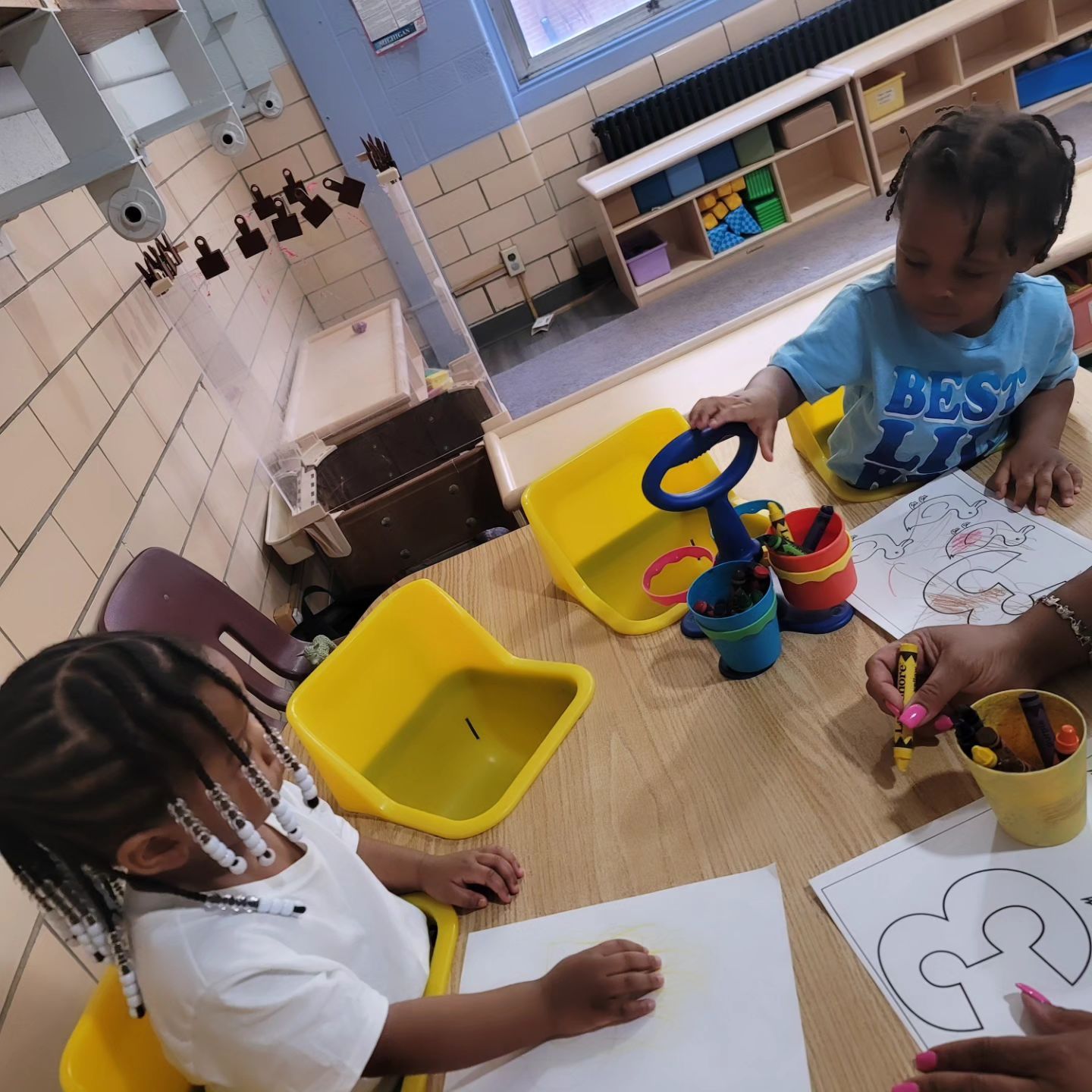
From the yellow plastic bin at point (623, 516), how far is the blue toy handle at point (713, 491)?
0.74ft

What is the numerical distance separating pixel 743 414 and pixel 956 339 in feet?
Answer: 1.02

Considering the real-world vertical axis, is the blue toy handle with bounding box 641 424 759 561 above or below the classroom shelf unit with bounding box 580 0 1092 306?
above

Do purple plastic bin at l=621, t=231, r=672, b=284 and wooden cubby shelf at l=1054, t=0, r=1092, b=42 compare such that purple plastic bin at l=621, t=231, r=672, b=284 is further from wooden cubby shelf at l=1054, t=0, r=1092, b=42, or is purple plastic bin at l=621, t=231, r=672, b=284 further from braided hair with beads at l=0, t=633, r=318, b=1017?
braided hair with beads at l=0, t=633, r=318, b=1017

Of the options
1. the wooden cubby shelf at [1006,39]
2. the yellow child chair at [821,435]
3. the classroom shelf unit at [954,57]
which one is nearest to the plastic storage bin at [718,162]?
the classroom shelf unit at [954,57]

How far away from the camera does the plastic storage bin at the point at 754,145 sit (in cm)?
346

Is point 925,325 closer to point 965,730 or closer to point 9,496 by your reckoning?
point 965,730

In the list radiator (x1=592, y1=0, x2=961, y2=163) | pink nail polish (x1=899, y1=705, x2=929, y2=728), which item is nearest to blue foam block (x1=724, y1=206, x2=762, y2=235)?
radiator (x1=592, y1=0, x2=961, y2=163)

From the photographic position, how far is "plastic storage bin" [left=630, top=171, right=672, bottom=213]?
3502mm

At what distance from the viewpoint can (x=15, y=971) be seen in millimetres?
841

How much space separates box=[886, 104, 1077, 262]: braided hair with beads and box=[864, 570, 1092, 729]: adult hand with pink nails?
0.43 meters

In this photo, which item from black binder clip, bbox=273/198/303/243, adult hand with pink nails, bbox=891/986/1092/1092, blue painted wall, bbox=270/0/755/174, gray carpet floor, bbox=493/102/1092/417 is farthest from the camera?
blue painted wall, bbox=270/0/755/174

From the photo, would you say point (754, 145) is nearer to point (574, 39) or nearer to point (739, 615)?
A: point (574, 39)

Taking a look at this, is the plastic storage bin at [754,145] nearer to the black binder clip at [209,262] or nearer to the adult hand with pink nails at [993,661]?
the black binder clip at [209,262]

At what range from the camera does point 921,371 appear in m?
1.09
